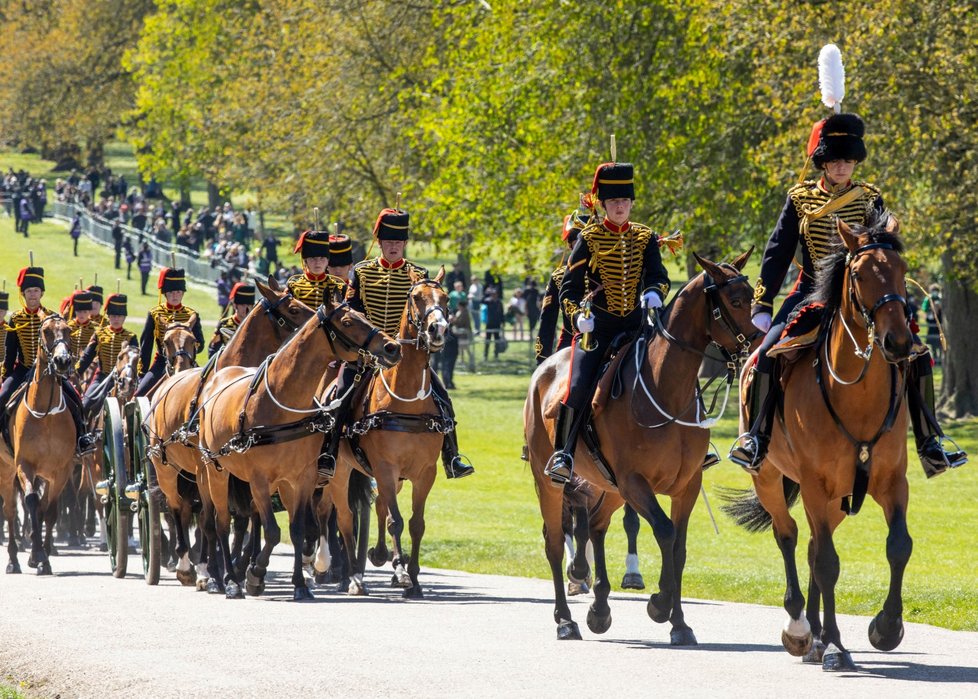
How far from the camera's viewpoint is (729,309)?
11.3 metres

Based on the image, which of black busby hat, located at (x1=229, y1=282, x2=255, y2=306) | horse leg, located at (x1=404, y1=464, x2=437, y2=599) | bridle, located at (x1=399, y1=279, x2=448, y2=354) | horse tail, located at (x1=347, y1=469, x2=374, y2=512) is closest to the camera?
bridle, located at (x1=399, y1=279, x2=448, y2=354)

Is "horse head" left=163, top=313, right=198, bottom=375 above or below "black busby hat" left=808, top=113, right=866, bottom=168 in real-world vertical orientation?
below

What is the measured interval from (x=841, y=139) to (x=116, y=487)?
8989 millimetres

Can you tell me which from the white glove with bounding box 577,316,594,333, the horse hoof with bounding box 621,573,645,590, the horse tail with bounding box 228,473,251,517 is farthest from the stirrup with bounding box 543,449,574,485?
the horse tail with bounding box 228,473,251,517

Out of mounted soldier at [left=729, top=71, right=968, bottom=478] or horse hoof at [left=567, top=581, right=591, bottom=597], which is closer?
mounted soldier at [left=729, top=71, right=968, bottom=478]

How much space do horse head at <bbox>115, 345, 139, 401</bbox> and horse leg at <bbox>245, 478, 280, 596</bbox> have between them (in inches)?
189

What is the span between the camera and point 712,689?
9.03 metres

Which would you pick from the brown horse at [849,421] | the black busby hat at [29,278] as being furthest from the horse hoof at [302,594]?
the black busby hat at [29,278]

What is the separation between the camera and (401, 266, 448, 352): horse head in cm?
1414

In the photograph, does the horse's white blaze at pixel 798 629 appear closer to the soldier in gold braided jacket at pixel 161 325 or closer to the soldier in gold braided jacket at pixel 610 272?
the soldier in gold braided jacket at pixel 610 272

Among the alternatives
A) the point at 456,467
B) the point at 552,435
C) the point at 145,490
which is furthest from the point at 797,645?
the point at 145,490

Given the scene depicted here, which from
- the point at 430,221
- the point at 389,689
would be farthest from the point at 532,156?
Answer: the point at 389,689

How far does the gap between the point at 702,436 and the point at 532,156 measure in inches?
1036

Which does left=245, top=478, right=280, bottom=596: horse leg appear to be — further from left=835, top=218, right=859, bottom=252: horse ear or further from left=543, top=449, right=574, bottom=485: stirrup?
left=835, top=218, right=859, bottom=252: horse ear
